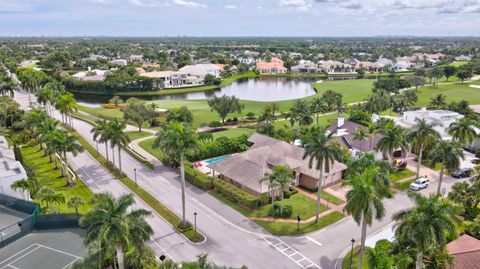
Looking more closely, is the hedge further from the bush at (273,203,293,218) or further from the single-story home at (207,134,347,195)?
the bush at (273,203,293,218)

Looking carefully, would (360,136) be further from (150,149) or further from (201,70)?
(201,70)

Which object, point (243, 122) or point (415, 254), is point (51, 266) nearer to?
point (415, 254)

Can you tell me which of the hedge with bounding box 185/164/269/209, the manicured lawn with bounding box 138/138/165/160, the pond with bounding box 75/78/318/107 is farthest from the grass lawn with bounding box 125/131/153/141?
the pond with bounding box 75/78/318/107

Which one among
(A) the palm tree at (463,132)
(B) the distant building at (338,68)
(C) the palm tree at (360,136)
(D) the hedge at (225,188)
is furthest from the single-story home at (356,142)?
(B) the distant building at (338,68)

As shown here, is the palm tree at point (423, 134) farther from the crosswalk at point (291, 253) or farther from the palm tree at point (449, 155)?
the crosswalk at point (291, 253)

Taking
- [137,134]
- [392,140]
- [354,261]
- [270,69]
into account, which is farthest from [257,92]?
[354,261]

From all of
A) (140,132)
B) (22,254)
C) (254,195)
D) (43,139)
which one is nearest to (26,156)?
(43,139)
